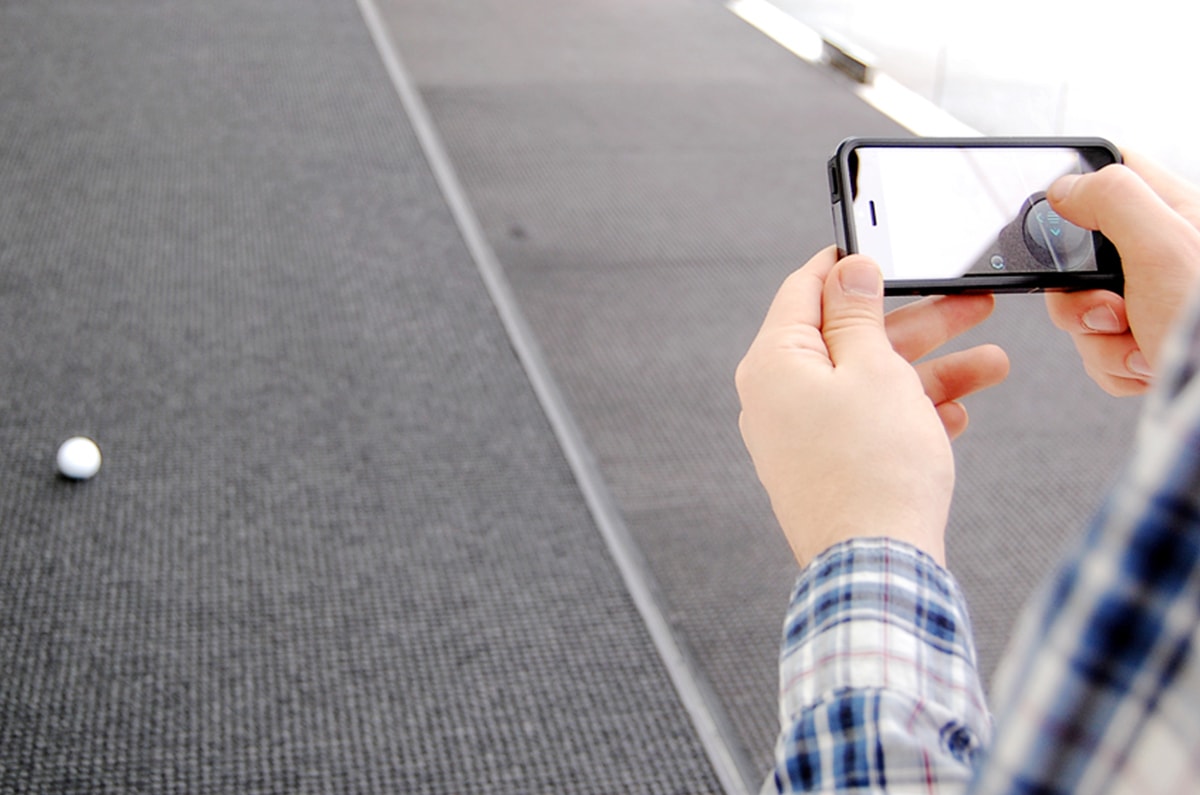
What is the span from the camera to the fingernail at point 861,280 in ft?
1.85

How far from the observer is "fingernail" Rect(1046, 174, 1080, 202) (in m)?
0.65

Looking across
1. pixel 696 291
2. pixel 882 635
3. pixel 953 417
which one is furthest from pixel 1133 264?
pixel 696 291

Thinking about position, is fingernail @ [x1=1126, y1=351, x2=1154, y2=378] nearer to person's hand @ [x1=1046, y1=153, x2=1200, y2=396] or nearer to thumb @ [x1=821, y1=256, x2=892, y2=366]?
person's hand @ [x1=1046, y1=153, x2=1200, y2=396]

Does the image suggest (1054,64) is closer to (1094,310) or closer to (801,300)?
(1094,310)

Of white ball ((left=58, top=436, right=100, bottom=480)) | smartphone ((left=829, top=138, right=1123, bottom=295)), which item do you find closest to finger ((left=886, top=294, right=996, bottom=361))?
smartphone ((left=829, top=138, right=1123, bottom=295))

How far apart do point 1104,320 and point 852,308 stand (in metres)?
0.21

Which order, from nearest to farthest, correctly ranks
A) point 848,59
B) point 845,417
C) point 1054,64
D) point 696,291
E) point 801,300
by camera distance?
point 845,417
point 801,300
point 696,291
point 1054,64
point 848,59

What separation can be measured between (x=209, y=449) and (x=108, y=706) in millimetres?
417

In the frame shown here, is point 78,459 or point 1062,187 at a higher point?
point 1062,187

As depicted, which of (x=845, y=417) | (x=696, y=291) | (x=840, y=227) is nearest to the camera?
(x=845, y=417)

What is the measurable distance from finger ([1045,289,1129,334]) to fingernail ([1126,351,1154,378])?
0.02m

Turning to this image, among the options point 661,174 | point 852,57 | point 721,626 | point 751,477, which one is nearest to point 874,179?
point 721,626

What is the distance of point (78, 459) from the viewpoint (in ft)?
4.23

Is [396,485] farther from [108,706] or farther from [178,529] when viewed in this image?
[108,706]
